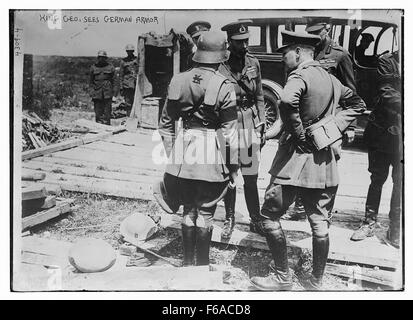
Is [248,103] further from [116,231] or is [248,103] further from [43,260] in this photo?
[43,260]

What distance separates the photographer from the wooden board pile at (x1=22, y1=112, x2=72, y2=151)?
586 centimetres

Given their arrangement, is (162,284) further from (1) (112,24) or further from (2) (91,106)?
(1) (112,24)

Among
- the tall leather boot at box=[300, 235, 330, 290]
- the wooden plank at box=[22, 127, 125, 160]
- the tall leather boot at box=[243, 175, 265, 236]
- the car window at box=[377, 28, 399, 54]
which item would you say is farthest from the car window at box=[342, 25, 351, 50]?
the wooden plank at box=[22, 127, 125, 160]

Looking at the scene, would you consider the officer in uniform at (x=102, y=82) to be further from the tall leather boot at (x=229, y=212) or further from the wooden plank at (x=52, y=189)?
the tall leather boot at (x=229, y=212)

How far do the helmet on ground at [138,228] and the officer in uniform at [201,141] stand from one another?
0.37 metres

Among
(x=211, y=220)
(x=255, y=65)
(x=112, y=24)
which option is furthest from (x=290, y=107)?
(x=112, y=24)

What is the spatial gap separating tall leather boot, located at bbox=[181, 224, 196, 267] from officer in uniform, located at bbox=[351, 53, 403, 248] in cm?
166

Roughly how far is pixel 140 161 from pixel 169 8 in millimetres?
1628

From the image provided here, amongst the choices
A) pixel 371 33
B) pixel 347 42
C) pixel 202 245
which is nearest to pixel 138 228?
pixel 202 245

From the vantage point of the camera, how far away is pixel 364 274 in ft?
18.7

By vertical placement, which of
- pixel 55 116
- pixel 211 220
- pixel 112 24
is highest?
pixel 112 24

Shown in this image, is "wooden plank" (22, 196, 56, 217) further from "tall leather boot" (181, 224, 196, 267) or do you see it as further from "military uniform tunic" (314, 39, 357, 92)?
"military uniform tunic" (314, 39, 357, 92)

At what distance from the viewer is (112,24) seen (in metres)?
5.77

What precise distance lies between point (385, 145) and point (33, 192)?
372 cm
